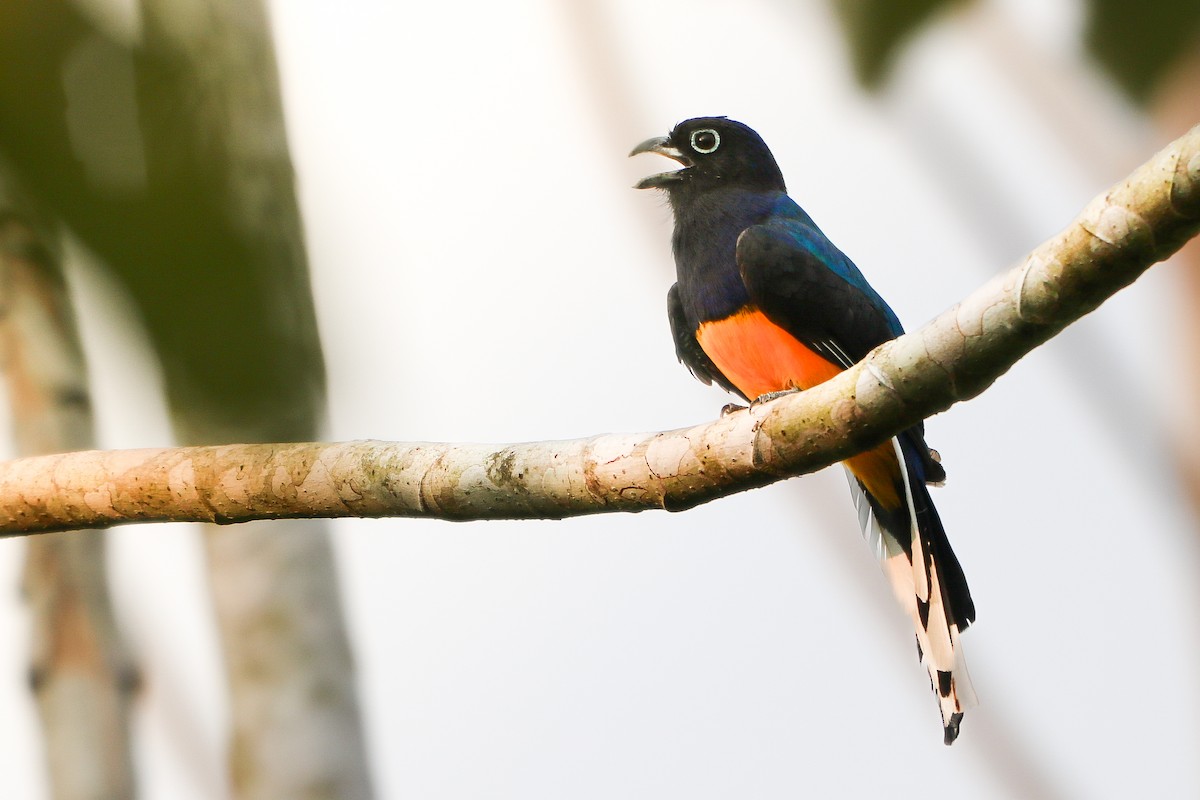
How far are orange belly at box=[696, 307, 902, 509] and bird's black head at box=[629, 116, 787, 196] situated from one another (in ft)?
2.99

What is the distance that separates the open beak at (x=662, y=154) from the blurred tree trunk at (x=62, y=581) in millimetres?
2450

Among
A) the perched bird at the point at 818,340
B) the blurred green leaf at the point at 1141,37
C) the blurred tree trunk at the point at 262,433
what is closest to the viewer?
the blurred green leaf at the point at 1141,37

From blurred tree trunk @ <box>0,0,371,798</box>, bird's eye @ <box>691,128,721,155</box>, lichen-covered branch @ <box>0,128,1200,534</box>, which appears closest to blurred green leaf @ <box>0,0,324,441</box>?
blurred tree trunk @ <box>0,0,371,798</box>

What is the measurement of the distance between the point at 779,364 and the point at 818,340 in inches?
7.4

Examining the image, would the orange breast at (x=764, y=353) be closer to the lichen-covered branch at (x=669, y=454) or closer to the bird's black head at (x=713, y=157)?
the bird's black head at (x=713, y=157)

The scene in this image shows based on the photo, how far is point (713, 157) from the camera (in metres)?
5.80

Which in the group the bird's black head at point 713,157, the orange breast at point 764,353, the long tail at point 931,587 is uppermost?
the bird's black head at point 713,157

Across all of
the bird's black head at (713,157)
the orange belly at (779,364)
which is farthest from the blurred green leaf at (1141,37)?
the bird's black head at (713,157)

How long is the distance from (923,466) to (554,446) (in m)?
1.79

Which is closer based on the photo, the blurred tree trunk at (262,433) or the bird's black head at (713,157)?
the blurred tree trunk at (262,433)

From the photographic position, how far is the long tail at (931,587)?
13.9 feet

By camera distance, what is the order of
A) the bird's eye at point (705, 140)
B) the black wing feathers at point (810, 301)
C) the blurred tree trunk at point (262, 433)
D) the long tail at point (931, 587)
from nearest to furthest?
the blurred tree trunk at point (262, 433)
the long tail at point (931, 587)
the black wing feathers at point (810, 301)
the bird's eye at point (705, 140)

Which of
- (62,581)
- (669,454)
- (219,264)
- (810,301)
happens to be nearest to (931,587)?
(810,301)

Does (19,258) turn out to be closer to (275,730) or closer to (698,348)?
(275,730)
